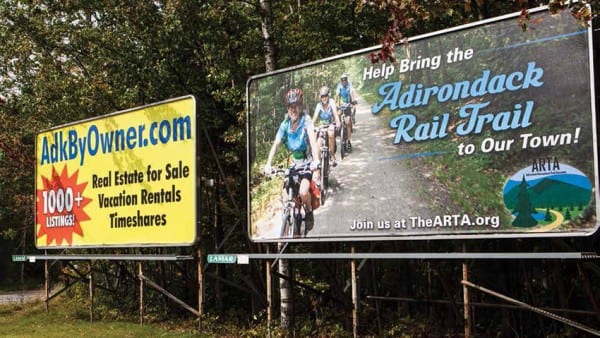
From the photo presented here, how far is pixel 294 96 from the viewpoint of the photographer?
38.6ft

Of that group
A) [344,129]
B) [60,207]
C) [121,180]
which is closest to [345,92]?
[344,129]

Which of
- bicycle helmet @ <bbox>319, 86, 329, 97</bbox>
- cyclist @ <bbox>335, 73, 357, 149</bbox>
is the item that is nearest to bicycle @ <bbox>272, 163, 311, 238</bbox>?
cyclist @ <bbox>335, 73, 357, 149</bbox>

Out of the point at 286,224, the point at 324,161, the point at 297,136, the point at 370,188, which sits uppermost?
the point at 297,136

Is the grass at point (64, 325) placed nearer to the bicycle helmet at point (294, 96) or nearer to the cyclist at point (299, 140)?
the cyclist at point (299, 140)

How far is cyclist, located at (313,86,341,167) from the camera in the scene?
11.1 meters

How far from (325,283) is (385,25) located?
537 centimetres

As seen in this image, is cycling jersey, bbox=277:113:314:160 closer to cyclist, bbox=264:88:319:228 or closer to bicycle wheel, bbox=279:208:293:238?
cyclist, bbox=264:88:319:228

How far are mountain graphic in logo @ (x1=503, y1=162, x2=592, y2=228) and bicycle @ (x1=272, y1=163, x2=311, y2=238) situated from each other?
3.49 m

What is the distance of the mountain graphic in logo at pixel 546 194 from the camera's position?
829cm

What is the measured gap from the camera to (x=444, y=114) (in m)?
9.73

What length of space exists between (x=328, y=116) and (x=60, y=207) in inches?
319

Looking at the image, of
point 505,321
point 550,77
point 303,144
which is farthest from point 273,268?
point 550,77

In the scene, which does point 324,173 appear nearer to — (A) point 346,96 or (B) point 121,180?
(A) point 346,96

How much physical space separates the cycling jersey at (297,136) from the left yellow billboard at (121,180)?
207 centimetres
